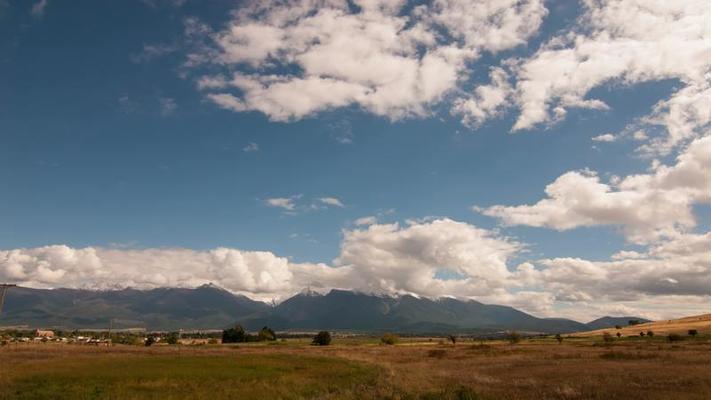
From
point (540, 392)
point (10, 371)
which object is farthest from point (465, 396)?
point (10, 371)

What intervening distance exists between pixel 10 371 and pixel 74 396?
2223 centimetres

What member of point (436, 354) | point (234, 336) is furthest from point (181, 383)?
point (234, 336)

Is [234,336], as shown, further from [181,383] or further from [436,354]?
[181,383]

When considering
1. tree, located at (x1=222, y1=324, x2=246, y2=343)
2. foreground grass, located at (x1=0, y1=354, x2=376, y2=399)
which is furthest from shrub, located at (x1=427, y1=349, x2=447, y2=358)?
tree, located at (x1=222, y1=324, x2=246, y2=343)

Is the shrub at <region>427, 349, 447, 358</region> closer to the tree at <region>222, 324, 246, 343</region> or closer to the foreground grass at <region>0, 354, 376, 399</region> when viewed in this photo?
the foreground grass at <region>0, 354, 376, 399</region>

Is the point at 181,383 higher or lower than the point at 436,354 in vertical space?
higher

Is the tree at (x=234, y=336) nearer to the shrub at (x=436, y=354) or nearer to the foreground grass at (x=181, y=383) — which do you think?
the shrub at (x=436, y=354)

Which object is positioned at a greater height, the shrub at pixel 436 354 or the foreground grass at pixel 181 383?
the foreground grass at pixel 181 383

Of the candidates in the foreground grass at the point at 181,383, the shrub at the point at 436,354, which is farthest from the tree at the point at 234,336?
the foreground grass at the point at 181,383

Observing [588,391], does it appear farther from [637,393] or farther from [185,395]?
[185,395]

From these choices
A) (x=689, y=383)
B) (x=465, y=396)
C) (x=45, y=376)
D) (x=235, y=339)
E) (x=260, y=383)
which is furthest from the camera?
(x=235, y=339)

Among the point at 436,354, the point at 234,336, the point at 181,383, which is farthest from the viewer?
the point at 234,336

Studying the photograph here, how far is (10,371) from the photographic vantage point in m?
49.2

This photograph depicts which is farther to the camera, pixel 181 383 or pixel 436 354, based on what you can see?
pixel 436 354
